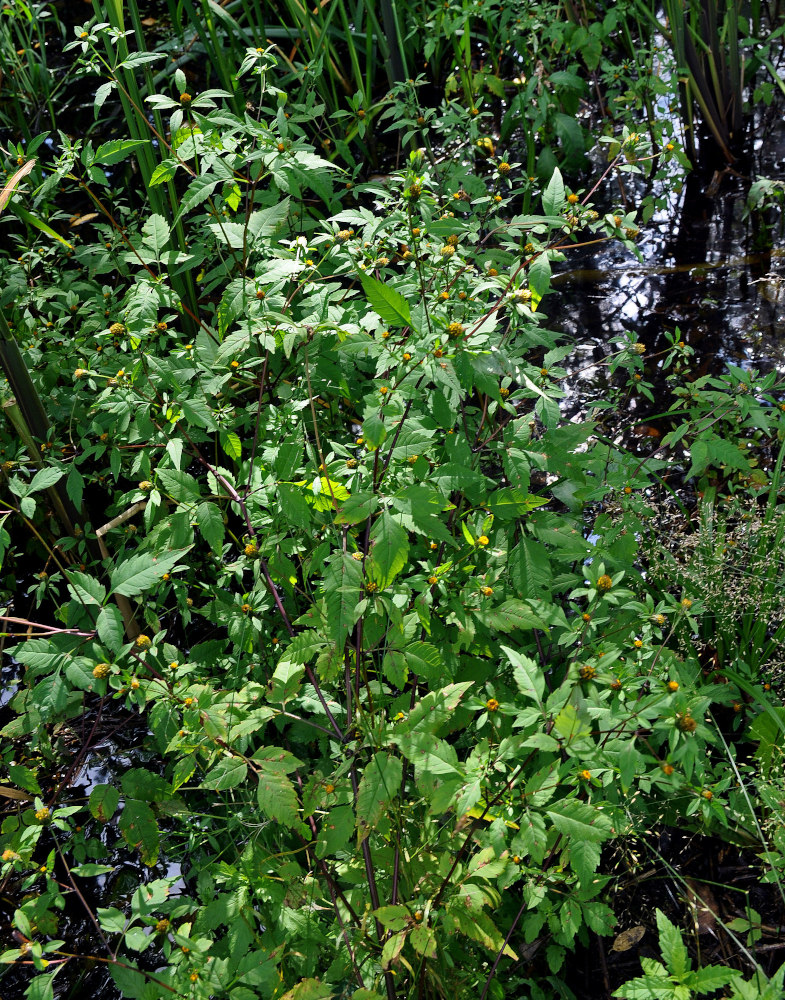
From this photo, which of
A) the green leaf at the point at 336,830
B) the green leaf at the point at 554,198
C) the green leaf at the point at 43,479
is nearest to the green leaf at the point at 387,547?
the green leaf at the point at 336,830

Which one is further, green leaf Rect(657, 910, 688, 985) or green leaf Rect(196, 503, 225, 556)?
green leaf Rect(196, 503, 225, 556)

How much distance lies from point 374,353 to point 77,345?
4.39ft

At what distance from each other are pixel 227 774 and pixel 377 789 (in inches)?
9.8

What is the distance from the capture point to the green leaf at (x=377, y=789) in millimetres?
1245

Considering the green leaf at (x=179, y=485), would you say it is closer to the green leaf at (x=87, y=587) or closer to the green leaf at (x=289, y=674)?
the green leaf at (x=87, y=587)

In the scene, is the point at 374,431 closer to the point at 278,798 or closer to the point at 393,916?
the point at 278,798

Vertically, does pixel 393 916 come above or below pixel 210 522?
below

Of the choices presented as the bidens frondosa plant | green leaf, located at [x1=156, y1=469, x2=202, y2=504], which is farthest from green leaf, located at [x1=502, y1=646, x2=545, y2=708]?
green leaf, located at [x1=156, y1=469, x2=202, y2=504]

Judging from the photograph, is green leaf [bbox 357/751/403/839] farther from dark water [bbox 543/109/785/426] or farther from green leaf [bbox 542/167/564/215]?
dark water [bbox 543/109/785/426]

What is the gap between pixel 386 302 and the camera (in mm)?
1225

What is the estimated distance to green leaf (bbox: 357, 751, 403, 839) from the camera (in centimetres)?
125

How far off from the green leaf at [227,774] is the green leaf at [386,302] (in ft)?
2.37

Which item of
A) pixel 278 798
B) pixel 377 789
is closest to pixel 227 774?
pixel 278 798

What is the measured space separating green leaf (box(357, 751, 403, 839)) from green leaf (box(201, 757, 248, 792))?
20 cm
